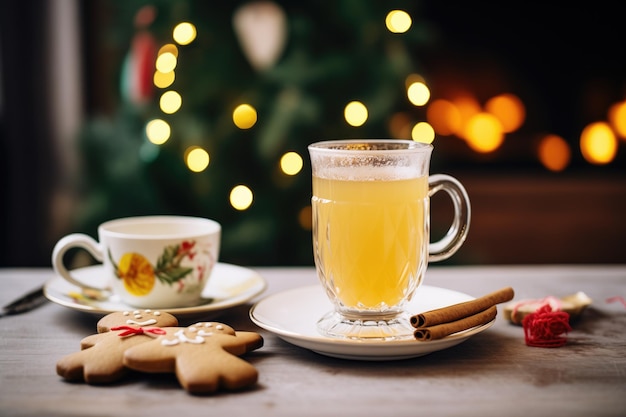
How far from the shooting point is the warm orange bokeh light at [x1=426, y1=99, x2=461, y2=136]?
370 cm

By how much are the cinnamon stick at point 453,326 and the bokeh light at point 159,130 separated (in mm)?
1353

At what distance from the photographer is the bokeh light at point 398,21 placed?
2.15 metres

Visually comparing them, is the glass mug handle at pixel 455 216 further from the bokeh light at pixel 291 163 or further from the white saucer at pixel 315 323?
the bokeh light at pixel 291 163

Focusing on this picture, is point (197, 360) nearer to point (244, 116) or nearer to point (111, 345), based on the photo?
point (111, 345)

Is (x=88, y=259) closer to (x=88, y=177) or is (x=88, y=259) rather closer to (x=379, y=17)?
(x=88, y=177)

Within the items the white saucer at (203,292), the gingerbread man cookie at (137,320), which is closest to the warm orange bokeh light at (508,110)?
the white saucer at (203,292)

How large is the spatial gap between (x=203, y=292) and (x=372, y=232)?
1.28ft

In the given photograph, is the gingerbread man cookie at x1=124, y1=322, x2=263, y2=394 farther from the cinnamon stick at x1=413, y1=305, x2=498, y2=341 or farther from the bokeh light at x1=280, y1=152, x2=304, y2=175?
the bokeh light at x1=280, y1=152, x2=304, y2=175

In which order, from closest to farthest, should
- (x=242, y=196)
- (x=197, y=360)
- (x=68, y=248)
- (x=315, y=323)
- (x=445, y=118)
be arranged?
1. (x=197, y=360)
2. (x=315, y=323)
3. (x=68, y=248)
4. (x=242, y=196)
5. (x=445, y=118)

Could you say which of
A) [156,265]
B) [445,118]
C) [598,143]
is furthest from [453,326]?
[598,143]

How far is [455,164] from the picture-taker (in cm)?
370

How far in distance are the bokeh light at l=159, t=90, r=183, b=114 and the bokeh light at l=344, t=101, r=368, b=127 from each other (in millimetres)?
480

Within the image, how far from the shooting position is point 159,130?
2.15 metres

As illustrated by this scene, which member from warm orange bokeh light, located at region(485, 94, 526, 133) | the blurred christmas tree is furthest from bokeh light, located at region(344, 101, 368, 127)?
warm orange bokeh light, located at region(485, 94, 526, 133)
